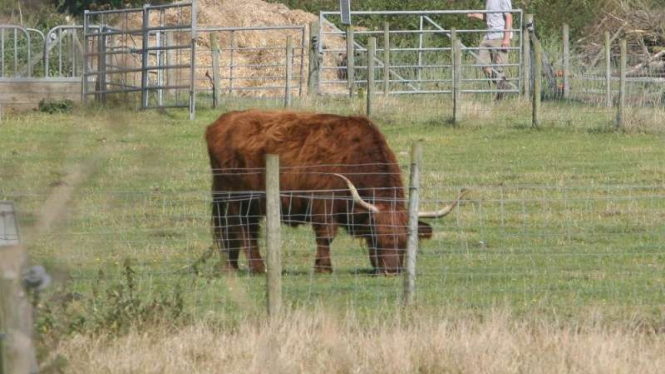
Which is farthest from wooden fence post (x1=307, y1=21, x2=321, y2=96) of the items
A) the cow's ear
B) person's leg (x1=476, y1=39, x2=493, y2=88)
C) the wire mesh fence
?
the cow's ear

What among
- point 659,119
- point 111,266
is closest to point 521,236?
point 111,266

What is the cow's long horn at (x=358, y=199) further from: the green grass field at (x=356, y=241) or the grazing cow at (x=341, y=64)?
the grazing cow at (x=341, y=64)

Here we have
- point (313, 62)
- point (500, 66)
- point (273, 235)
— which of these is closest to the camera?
point (273, 235)

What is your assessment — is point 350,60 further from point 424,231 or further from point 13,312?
point 13,312

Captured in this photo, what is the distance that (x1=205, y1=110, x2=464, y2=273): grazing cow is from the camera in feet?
36.2

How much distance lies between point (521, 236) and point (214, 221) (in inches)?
107

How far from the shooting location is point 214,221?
11.3m

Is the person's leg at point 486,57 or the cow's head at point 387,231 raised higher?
the person's leg at point 486,57

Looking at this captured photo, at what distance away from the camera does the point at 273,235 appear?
846 centimetres

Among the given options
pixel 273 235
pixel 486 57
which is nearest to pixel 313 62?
pixel 486 57

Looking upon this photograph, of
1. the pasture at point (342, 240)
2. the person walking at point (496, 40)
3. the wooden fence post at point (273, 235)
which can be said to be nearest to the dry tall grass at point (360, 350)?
the pasture at point (342, 240)

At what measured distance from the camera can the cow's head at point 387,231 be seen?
10914 mm

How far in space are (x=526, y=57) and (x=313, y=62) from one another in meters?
4.16

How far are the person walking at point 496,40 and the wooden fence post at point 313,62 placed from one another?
9.34 feet
